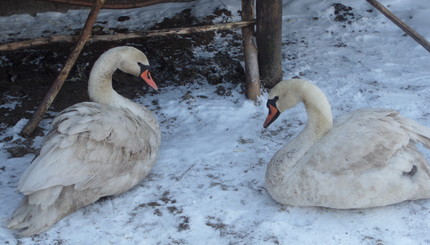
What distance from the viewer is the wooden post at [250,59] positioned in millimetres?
5965

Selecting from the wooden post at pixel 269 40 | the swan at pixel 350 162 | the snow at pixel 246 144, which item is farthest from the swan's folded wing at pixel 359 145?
the wooden post at pixel 269 40

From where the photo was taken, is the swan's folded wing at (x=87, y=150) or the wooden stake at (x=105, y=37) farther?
the wooden stake at (x=105, y=37)

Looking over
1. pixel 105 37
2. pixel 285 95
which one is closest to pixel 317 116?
pixel 285 95

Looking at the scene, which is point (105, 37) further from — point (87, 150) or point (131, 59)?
point (87, 150)

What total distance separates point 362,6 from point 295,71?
2205 millimetres

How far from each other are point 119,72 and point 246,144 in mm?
2178

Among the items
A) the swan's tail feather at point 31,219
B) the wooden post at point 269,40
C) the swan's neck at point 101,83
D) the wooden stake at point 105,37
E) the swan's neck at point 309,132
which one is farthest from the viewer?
the wooden post at point 269,40

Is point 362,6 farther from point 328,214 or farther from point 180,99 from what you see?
point 328,214

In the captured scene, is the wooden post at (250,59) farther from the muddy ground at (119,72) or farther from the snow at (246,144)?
the muddy ground at (119,72)

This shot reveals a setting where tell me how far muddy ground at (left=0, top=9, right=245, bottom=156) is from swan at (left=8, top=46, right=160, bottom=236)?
158 cm

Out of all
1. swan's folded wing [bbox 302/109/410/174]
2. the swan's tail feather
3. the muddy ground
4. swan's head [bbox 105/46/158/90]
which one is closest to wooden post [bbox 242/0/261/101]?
the muddy ground

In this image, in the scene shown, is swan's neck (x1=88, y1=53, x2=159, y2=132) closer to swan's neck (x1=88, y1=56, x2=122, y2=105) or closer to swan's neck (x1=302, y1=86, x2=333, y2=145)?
swan's neck (x1=88, y1=56, x2=122, y2=105)

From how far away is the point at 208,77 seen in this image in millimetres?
6461

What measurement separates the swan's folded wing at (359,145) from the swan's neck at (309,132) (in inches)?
2.7
